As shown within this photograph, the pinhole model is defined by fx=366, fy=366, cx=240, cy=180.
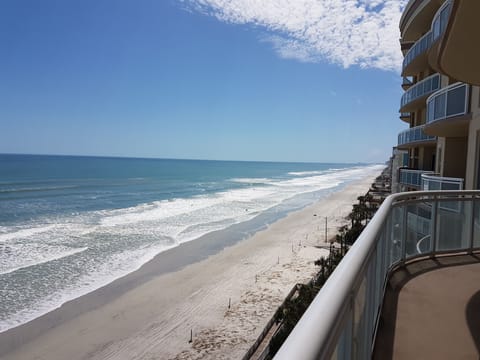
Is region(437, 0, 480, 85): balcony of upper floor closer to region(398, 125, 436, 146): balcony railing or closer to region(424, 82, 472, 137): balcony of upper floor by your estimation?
region(424, 82, 472, 137): balcony of upper floor

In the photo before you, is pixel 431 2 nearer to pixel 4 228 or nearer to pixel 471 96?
pixel 471 96

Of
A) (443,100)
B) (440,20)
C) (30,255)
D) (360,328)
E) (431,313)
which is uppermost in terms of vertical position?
(440,20)

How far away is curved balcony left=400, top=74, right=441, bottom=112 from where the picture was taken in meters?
17.7

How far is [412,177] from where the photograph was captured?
18.5m

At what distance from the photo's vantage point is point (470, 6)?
357cm

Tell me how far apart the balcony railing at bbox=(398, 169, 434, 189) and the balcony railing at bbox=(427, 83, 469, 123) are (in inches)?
196

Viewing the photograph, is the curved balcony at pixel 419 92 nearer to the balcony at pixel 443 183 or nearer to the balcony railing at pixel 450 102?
the balcony railing at pixel 450 102

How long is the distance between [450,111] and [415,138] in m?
9.04

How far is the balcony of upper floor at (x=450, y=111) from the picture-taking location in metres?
10.8

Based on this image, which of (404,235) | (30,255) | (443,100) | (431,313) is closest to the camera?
(431,313)

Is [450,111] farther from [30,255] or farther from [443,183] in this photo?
[30,255]

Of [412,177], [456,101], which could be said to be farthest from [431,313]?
[412,177]

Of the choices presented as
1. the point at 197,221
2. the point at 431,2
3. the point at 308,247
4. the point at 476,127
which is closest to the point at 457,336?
the point at 476,127

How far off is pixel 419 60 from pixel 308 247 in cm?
1359
